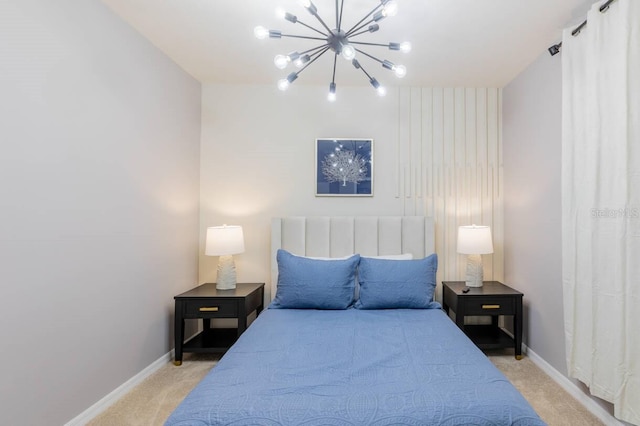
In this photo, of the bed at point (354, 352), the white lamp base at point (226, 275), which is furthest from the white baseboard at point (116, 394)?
the bed at point (354, 352)

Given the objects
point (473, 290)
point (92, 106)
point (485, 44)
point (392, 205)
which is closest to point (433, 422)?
point (473, 290)

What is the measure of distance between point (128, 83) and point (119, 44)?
0.25 meters

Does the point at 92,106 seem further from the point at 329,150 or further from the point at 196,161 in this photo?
the point at 329,150

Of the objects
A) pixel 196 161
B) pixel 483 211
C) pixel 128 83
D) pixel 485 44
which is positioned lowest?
pixel 483 211

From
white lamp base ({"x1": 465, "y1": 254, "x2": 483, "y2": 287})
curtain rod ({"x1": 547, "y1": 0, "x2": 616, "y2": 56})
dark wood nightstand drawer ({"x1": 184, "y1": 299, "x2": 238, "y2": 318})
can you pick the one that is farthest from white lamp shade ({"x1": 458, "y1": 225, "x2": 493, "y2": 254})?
dark wood nightstand drawer ({"x1": 184, "y1": 299, "x2": 238, "y2": 318})

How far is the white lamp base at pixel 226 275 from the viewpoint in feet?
9.27

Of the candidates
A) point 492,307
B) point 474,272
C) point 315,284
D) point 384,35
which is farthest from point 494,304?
point 384,35

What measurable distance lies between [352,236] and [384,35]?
5.71 feet

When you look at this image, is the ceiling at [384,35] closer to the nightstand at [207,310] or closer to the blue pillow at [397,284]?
the blue pillow at [397,284]

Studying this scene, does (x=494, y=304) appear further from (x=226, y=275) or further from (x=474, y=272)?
(x=226, y=275)

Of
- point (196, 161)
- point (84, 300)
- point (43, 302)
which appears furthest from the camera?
point (196, 161)

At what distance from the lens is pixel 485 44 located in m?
2.43

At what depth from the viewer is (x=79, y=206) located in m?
1.82

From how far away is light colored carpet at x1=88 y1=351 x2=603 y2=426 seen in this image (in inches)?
75.3
